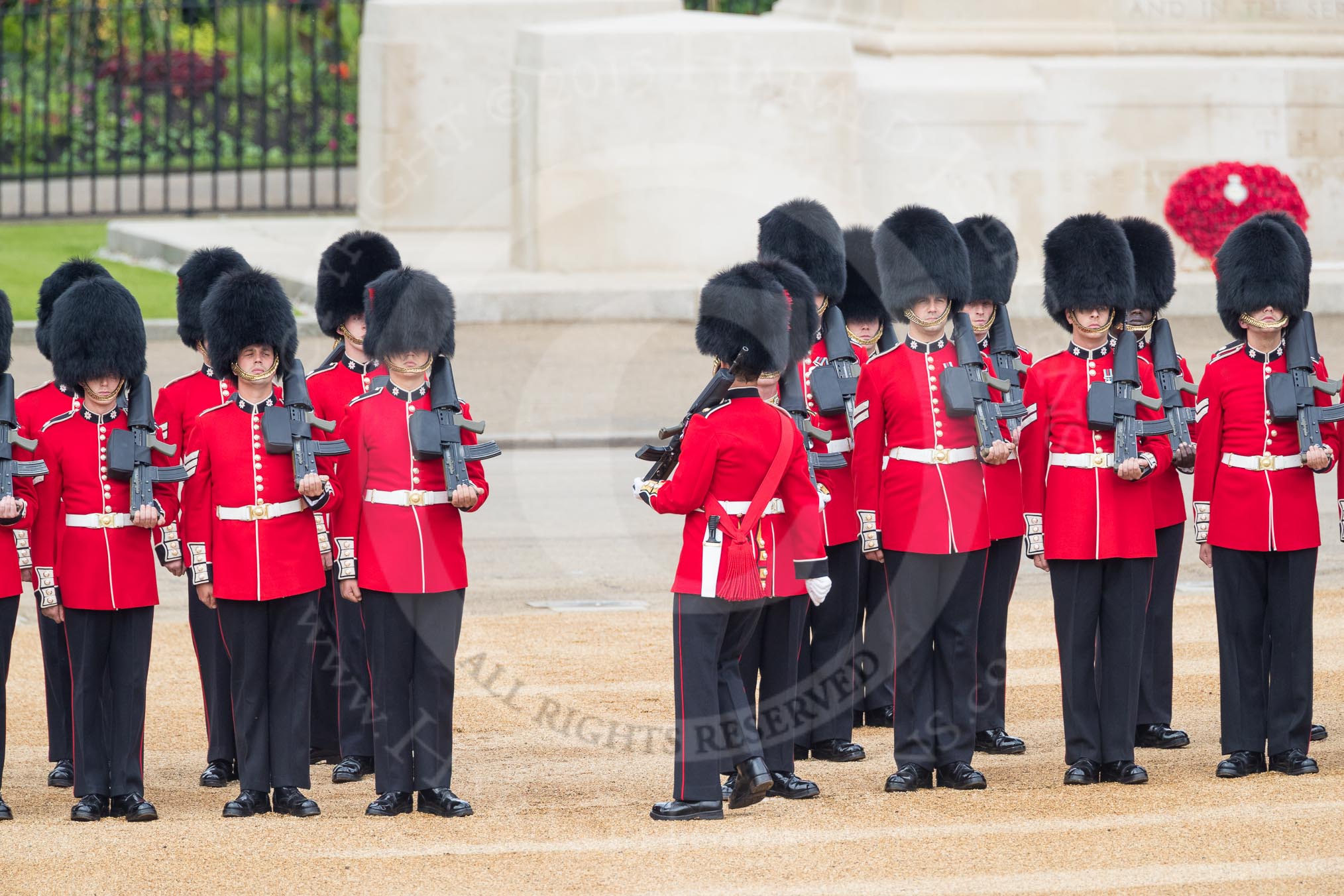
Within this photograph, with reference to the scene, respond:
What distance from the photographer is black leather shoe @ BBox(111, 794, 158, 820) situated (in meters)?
5.56

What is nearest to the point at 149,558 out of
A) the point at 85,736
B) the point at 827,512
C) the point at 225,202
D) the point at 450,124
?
the point at 85,736

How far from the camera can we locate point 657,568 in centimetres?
916

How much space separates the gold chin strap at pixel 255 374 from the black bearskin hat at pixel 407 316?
267 mm

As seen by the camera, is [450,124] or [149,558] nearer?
[149,558]

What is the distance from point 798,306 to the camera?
608 centimetres

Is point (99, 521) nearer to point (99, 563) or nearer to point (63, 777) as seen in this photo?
point (99, 563)

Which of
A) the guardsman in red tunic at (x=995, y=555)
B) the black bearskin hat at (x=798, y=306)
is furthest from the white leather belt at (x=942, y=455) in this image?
the black bearskin hat at (x=798, y=306)

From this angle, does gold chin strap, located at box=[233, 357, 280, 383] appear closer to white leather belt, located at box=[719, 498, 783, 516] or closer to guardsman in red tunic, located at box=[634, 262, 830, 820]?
guardsman in red tunic, located at box=[634, 262, 830, 820]

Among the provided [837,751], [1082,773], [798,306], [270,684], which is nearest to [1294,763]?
[1082,773]

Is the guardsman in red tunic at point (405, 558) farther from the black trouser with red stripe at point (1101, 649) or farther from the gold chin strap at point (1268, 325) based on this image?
the gold chin strap at point (1268, 325)

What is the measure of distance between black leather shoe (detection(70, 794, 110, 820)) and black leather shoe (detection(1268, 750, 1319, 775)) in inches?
129

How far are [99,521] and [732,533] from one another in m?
1.72

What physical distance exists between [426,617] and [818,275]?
1.96 m

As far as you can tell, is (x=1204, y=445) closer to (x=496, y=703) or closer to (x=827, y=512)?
(x=827, y=512)
